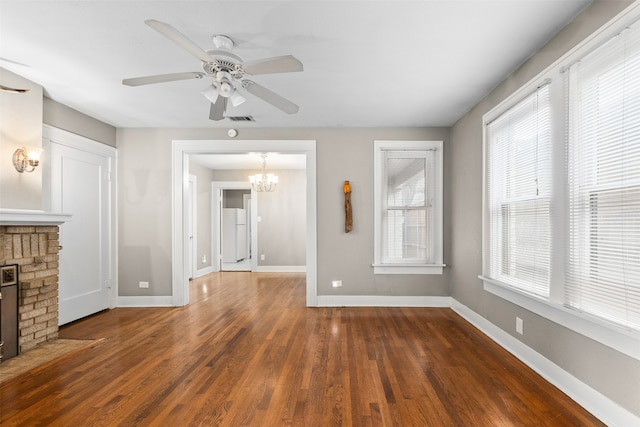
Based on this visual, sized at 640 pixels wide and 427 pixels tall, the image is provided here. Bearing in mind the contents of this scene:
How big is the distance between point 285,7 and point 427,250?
3686 millimetres

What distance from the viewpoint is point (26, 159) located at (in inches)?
125

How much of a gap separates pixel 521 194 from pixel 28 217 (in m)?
4.40

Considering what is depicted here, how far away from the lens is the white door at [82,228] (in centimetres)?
394

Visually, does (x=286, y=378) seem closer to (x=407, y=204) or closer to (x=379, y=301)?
(x=379, y=301)

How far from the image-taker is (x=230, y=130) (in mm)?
4789

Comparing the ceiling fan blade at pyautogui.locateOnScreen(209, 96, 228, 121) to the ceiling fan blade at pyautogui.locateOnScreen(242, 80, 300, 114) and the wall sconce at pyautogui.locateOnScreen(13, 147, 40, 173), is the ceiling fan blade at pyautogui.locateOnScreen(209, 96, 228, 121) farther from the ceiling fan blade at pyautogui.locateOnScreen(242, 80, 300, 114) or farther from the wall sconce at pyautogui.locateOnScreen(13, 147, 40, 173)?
the wall sconce at pyautogui.locateOnScreen(13, 147, 40, 173)

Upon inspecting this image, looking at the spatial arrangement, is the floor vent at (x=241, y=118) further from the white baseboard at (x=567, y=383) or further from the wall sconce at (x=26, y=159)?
the white baseboard at (x=567, y=383)

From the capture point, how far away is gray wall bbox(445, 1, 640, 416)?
1.96 meters

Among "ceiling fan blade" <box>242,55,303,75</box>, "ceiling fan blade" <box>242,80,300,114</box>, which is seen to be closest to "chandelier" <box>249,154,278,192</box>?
"ceiling fan blade" <box>242,80,300,114</box>

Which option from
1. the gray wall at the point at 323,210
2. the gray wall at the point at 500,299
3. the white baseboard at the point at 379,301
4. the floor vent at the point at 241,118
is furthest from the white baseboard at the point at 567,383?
the floor vent at the point at 241,118

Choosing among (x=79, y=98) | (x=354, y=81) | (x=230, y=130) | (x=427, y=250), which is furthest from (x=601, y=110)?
(x=79, y=98)

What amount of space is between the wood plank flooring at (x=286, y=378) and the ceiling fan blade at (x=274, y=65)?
2.22 m

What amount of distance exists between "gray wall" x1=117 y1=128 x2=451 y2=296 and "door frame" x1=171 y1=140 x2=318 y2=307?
8cm

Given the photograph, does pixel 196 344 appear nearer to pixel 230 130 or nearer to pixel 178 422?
pixel 178 422
